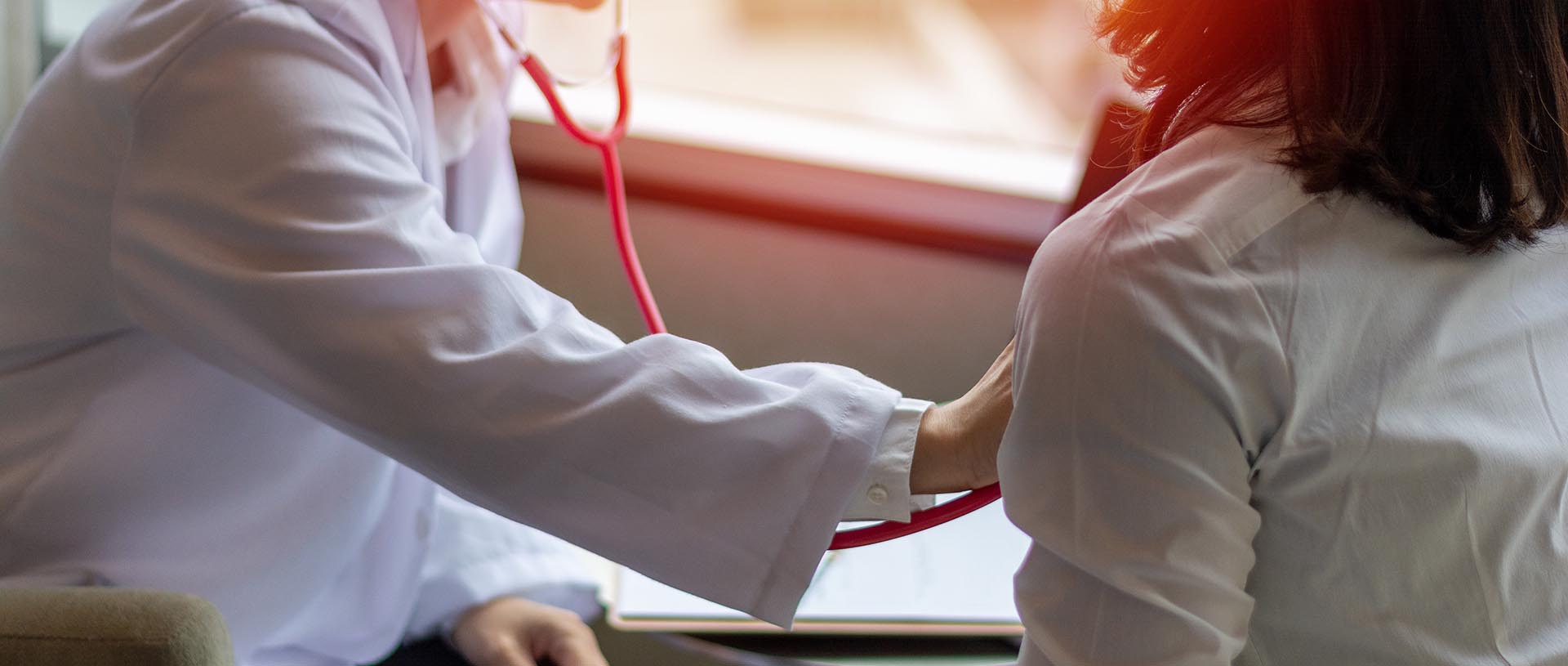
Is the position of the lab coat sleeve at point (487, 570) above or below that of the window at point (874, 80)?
below

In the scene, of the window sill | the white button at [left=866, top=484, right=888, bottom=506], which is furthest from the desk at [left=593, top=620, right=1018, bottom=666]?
the window sill

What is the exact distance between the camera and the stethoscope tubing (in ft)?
2.38

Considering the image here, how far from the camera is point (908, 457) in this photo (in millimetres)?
720

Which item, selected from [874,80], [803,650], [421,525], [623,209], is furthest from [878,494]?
[874,80]

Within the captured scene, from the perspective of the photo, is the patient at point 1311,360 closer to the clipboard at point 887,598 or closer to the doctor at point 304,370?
the doctor at point 304,370

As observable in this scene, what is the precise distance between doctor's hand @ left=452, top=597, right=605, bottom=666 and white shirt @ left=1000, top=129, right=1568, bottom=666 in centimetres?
48

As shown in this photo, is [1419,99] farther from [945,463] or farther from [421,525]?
[421,525]

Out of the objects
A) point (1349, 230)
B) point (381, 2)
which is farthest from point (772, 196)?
point (1349, 230)

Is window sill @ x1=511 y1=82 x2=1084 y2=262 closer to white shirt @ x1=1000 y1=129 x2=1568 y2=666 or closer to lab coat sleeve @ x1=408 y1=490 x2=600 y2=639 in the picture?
lab coat sleeve @ x1=408 y1=490 x2=600 y2=639

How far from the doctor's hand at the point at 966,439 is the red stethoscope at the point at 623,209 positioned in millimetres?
13

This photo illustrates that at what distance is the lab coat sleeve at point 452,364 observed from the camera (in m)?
0.73

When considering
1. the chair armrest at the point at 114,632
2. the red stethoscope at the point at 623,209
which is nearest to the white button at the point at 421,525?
the red stethoscope at the point at 623,209

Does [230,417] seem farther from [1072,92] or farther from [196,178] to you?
[1072,92]

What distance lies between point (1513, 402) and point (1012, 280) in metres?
1.13
